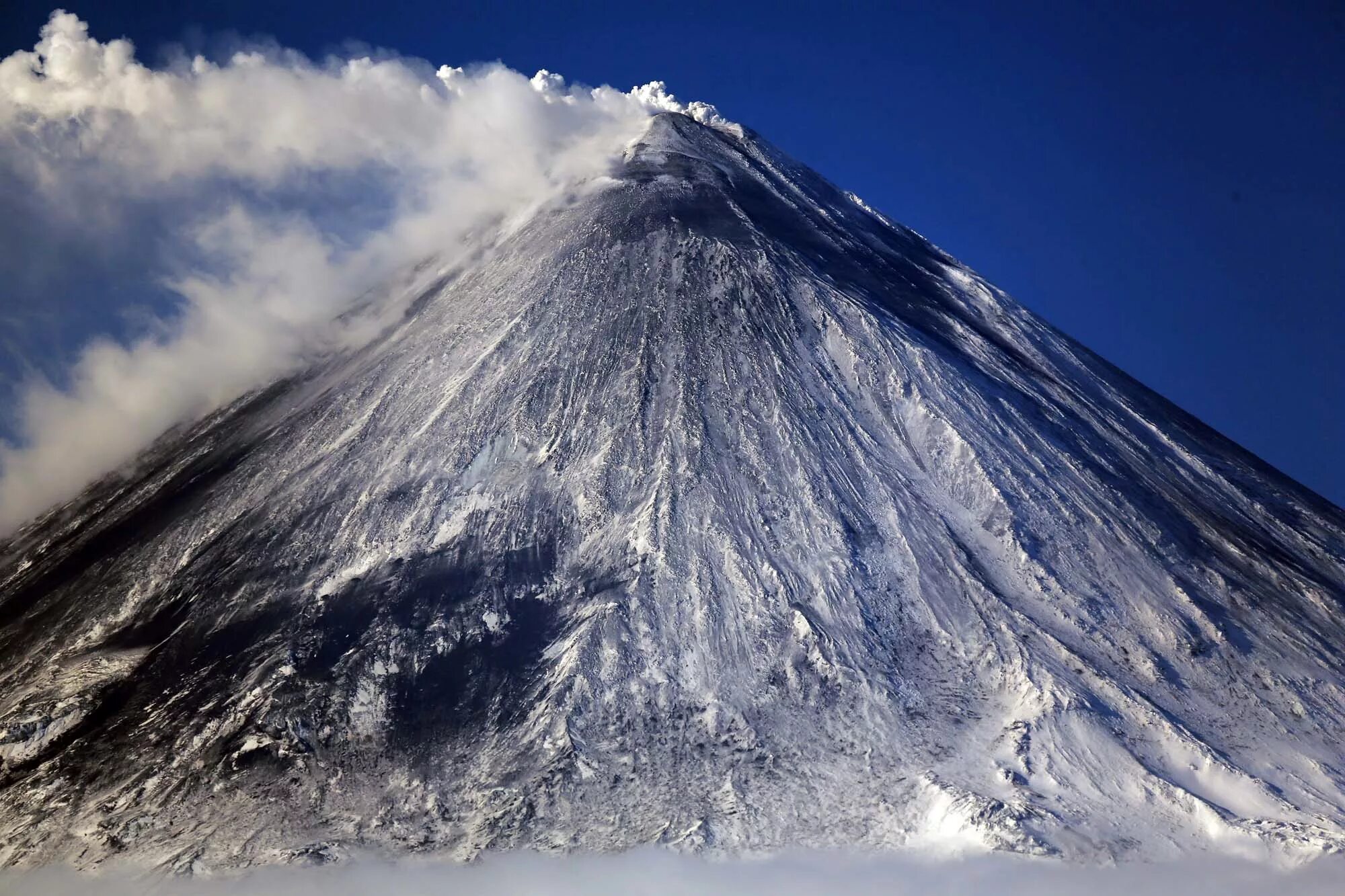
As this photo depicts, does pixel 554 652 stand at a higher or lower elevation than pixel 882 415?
lower

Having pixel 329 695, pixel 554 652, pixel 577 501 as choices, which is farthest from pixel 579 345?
pixel 329 695

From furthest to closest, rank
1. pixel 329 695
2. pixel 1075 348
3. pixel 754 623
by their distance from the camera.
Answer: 1. pixel 1075 348
2. pixel 754 623
3. pixel 329 695

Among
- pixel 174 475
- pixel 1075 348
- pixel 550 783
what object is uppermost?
pixel 1075 348

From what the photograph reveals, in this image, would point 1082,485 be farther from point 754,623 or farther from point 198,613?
point 198,613

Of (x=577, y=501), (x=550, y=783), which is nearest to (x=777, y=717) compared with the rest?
(x=550, y=783)

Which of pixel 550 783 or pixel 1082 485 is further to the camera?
pixel 1082 485

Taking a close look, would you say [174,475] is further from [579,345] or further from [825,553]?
[825,553]


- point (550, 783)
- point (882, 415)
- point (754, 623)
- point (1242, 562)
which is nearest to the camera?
point (550, 783)
